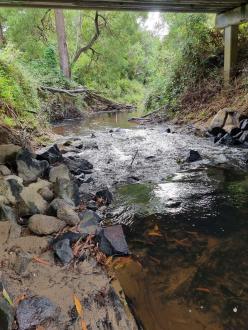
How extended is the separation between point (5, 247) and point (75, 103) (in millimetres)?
14409

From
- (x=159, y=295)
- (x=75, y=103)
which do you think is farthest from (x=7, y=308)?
(x=75, y=103)

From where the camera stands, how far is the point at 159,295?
2.91m

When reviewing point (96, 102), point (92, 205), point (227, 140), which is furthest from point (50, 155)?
point (96, 102)

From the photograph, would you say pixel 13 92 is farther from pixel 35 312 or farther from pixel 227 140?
pixel 35 312

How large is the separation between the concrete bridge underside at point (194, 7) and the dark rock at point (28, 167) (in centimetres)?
442

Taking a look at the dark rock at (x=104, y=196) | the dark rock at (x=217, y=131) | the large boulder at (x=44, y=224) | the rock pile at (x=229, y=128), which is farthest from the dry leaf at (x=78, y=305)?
the dark rock at (x=217, y=131)

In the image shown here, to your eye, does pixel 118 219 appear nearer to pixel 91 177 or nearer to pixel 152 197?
pixel 152 197

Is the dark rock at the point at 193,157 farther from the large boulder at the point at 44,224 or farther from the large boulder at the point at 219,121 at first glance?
the large boulder at the point at 44,224

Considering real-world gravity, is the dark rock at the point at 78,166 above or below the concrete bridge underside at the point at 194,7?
below

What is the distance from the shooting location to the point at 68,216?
3.80m

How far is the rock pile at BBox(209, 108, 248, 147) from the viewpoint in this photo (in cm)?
846

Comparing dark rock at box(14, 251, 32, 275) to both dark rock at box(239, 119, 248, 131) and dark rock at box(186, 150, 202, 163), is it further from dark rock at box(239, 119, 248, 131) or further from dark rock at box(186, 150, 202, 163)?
dark rock at box(239, 119, 248, 131)

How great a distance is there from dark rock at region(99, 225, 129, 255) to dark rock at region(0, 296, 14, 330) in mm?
1296

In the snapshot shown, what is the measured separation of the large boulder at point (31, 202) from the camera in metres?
3.93
